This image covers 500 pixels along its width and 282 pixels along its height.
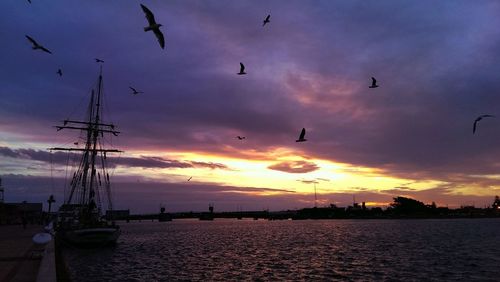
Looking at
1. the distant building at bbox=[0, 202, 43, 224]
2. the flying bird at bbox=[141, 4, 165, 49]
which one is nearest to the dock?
the flying bird at bbox=[141, 4, 165, 49]

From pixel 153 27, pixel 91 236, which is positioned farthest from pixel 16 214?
pixel 153 27

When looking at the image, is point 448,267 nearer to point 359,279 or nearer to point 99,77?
point 359,279

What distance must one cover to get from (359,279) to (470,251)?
29.9 metres

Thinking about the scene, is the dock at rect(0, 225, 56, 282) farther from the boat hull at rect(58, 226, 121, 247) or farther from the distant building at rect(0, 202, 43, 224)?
the distant building at rect(0, 202, 43, 224)

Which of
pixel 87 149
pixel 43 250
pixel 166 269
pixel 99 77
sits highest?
pixel 99 77

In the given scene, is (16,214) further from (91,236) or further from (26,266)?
(26,266)

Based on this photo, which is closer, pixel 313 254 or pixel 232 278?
pixel 232 278

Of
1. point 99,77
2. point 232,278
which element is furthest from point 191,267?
point 99,77

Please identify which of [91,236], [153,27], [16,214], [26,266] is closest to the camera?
[153,27]

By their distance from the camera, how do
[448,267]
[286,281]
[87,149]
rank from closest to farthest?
1. [286,281]
2. [448,267]
3. [87,149]

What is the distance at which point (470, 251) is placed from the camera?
59219mm

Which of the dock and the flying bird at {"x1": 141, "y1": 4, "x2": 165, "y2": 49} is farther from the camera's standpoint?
the dock

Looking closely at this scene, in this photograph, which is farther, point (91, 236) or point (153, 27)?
point (91, 236)

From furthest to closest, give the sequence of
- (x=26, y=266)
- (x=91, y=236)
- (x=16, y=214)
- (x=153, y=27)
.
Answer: (x=16, y=214), (x=91, y=236), (x=26, y=266), (x=153, y=27)
